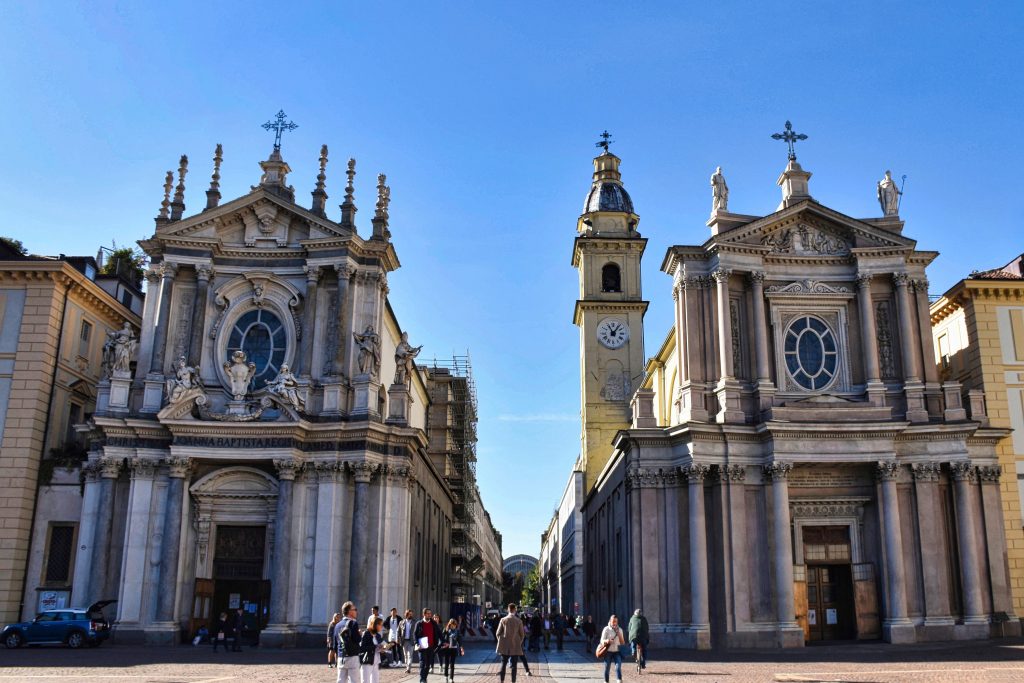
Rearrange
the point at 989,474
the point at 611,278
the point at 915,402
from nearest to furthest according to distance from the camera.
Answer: the point at 989,474 → the point at 915,402 → the point at 611,278

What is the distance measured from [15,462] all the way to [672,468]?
86.5 ft

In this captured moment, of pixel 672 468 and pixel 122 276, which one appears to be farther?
pixel 122 276

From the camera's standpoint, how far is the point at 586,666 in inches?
1131

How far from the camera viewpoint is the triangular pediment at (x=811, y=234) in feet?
125

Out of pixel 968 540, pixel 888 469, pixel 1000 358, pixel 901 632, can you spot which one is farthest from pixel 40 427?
pixel 1000 358

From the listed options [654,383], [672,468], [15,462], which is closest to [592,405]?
[654,383]

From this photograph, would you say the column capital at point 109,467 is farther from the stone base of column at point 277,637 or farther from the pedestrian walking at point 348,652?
the pedestrian walking at point 348,652

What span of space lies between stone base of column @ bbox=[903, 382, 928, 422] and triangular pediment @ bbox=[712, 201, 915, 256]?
5.69 metres

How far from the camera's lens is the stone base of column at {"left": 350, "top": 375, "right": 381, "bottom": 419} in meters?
35.4

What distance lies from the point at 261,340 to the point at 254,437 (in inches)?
191

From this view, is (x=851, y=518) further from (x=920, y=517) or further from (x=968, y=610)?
(x=968, y=610)

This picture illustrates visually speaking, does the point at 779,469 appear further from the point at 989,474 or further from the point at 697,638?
the point at 989,474

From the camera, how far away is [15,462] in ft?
123

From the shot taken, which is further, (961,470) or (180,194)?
(180,194)
